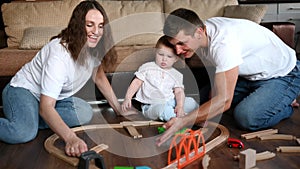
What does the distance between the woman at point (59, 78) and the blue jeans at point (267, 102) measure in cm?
81

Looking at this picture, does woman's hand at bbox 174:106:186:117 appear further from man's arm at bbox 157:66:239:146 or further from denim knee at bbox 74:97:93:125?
denim knee at bbox 74:97:93:125

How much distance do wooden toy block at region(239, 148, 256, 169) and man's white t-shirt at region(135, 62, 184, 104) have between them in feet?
3.02

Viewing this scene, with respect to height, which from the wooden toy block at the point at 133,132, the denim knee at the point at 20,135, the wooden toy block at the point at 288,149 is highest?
the denim knee at the point at 20,135

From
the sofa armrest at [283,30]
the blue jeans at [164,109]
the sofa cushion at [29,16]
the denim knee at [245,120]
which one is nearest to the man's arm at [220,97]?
the denim knee at [245,120]

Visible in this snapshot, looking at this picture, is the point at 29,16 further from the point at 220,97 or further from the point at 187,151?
the point at 187,151

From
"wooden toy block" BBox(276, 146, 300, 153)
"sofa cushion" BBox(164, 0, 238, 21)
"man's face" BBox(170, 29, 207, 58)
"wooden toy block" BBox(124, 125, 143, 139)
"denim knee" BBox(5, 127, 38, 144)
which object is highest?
"man's face" BBox(170, 29, 207, 58)

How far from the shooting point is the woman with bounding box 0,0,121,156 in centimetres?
196

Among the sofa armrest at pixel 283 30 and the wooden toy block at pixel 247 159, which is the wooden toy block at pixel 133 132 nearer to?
the wooden toy block at pixel 247 159

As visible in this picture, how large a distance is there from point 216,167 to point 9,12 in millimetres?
2465

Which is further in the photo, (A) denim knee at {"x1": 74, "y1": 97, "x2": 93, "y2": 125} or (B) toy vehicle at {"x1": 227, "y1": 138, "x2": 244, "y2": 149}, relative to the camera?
(A) denim knee at {"x1": 74, "y1": 97, "x2": 93, "y2": 125}

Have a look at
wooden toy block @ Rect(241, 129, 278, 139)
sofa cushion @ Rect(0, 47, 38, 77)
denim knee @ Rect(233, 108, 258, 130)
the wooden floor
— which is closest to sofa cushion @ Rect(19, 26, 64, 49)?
sofa cushion @ Rect(0, 47, 38, 77)

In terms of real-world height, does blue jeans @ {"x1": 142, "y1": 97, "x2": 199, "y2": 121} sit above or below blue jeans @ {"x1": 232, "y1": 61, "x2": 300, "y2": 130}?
below

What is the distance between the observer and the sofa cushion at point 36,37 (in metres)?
3.18

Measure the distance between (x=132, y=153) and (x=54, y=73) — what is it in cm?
52
